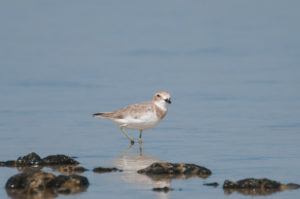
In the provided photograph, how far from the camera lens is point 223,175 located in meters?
11.2

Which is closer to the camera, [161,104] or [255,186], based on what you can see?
[255,186]

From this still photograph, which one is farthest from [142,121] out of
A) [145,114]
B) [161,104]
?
[161,104]

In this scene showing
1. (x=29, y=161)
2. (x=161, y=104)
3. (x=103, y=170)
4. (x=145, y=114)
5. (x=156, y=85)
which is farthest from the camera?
(x=156, y=85)

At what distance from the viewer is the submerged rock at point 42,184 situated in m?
9.97

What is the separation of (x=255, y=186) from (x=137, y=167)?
262 cm

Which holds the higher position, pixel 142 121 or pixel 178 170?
pixel 142 121

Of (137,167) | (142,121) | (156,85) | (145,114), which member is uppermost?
(156,85)

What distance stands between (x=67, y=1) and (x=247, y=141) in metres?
Answer: 28.1

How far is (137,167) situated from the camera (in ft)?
39.5

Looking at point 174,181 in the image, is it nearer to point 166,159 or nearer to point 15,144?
point 166,159

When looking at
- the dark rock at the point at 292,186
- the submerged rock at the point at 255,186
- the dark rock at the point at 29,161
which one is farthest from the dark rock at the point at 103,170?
the dark rock at the point at 292,186

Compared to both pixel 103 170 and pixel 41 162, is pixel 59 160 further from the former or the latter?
pixel 103 170

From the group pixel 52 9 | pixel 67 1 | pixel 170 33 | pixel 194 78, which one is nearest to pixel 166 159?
pixel 194 78

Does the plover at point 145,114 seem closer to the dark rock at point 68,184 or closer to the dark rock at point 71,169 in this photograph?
the dark rock at point 71,169
